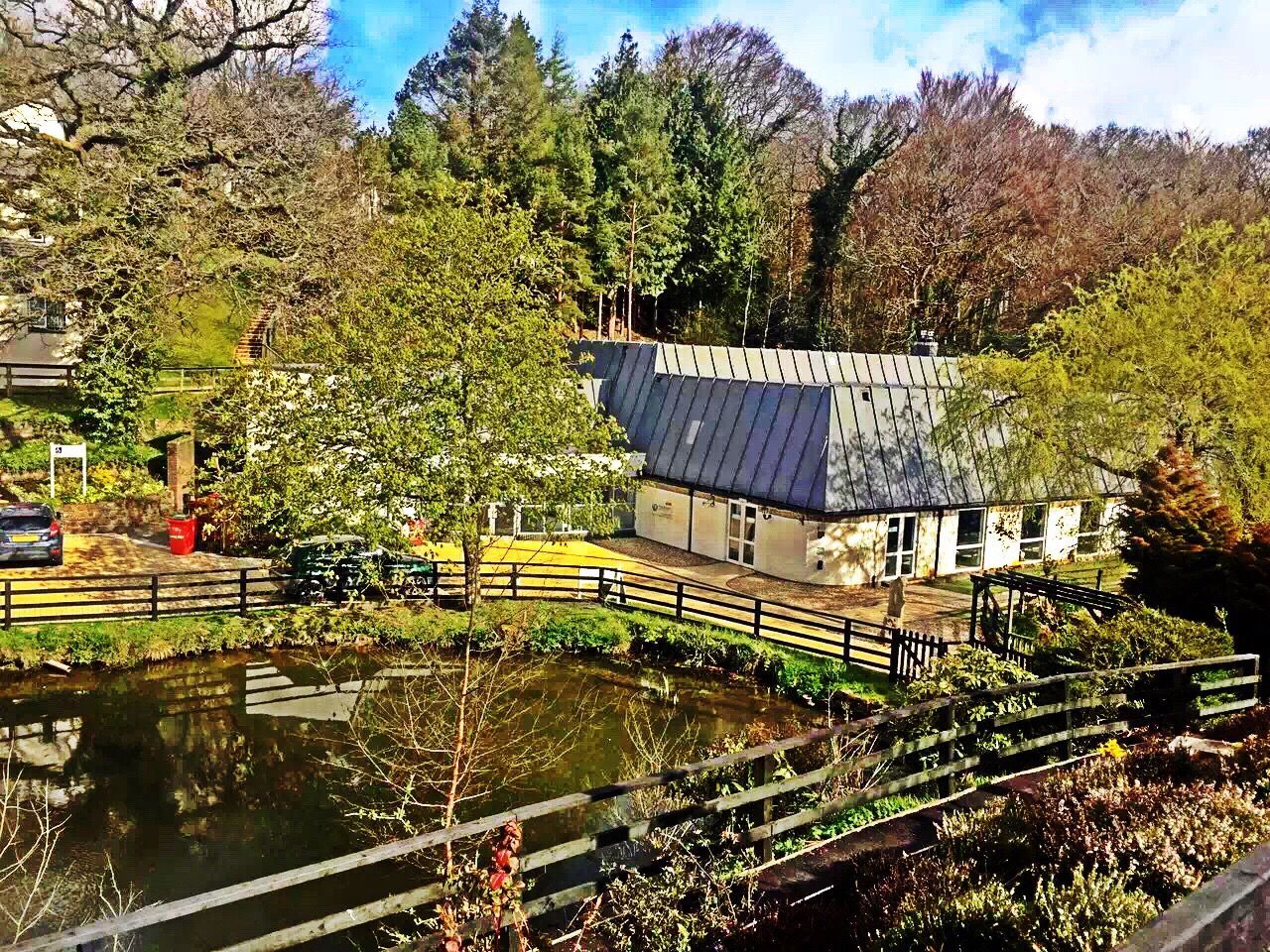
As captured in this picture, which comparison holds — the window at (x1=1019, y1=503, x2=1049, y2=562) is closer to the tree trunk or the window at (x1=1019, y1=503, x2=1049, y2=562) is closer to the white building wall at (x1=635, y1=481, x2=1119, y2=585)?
the white building wall at (x1=635, y1=481, x2=1119, y2=585)

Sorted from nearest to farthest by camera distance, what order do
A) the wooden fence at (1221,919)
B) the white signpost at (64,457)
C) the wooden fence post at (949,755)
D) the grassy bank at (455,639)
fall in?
1. the wooden fence at (1221,919)
2. the wooden fence post at (949,755)
3. the grassy bank at (455,639)
4. the white signpost at (64,457)

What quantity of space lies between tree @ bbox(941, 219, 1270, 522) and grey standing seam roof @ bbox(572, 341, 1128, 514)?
190 cm

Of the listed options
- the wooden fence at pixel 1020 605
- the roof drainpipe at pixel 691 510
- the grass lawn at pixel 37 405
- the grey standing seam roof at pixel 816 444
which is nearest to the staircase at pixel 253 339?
the grass lawn at pixel 37 405

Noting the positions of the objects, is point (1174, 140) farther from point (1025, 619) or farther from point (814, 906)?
point (814, 906)

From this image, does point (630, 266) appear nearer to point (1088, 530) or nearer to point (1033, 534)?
point (1033, 534)

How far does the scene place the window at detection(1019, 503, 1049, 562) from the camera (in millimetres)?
25750

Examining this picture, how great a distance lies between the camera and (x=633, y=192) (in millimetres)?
45156

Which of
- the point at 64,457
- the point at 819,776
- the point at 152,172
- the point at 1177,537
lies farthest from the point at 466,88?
the point at 819,776

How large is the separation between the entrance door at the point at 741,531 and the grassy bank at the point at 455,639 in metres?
5.72

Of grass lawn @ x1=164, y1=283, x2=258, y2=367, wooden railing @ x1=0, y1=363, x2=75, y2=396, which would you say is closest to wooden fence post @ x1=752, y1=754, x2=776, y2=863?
wooden railing @ x1=0, y1=363, x2=75, y2=396

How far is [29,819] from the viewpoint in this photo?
11.1 meters

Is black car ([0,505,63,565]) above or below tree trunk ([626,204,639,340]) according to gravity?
below

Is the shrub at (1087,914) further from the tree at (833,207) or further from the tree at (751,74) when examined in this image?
the tree at (751,74)

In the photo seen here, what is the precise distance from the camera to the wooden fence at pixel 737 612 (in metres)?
16.3
